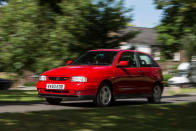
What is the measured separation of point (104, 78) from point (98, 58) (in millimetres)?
1164

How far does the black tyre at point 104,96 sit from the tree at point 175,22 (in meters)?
2.67

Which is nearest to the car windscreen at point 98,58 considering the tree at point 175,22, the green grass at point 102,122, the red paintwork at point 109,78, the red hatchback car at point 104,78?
the red hatchback car at point 104,78

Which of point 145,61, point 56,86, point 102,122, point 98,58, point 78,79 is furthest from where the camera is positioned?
point 145,61

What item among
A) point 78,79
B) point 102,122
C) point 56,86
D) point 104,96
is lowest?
point 102,122

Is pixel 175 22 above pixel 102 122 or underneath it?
above

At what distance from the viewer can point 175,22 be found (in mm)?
12008

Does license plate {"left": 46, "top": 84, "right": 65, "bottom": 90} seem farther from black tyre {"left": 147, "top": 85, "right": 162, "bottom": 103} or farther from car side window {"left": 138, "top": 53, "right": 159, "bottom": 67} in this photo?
black tyre {"left": 147, "top": 85, "right": 162, "bottom": 103}

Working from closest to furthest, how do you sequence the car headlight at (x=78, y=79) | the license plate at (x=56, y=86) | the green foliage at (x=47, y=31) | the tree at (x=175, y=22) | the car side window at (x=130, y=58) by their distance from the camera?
the tree at (x=175, y=22) < the car headlight at (x=78, y=79) < the license plate at (x=56, y=86) < the car side window at (x=130, y=58) < the green foliage at (x=47, y=31)

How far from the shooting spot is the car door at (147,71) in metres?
13.5

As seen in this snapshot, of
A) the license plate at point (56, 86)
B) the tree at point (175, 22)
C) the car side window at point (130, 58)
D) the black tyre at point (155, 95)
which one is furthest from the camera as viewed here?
the black tyre at point (155, 95)

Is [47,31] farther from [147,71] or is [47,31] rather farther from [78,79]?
[78,79]

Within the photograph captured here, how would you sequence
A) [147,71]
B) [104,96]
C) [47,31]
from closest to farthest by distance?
[104,96]
[147,71]
[47,31]

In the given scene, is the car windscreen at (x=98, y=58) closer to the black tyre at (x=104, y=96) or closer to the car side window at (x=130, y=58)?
the car side window at (x=130, y=58)

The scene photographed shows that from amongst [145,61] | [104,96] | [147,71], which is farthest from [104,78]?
[145,61]
